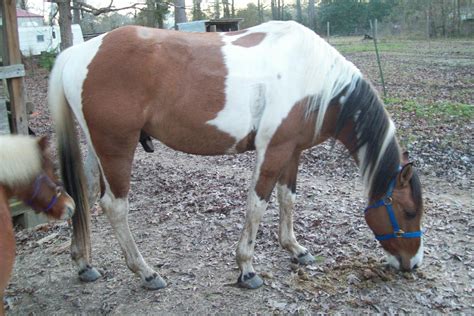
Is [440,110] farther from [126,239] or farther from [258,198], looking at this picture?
[126,239]

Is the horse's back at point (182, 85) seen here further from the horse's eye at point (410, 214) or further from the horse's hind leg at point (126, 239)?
the horse's eye at point (410, 214)

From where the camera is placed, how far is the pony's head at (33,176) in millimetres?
2447

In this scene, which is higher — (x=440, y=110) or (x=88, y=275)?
(x=440, y=110)

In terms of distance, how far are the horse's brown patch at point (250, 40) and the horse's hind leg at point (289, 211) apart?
984 mm

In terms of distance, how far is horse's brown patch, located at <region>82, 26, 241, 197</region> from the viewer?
295 centimetres

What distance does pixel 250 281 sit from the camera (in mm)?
3246

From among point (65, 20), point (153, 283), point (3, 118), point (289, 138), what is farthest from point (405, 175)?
point (65, 20)

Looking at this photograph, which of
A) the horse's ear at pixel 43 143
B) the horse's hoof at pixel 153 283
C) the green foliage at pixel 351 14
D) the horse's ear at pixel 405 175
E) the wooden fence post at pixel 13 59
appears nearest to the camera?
the horse's ear at pixel 43 143

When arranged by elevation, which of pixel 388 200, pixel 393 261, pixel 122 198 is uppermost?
pixel 122 198

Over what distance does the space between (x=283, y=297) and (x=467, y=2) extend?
2594 cm

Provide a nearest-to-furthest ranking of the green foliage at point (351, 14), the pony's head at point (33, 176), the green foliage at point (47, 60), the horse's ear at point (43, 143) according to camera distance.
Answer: the pony's head at point (33, 176), the horse's ear at point (43, 143), the green foliage at point (47, 60), the green foliage at point (351, 14)

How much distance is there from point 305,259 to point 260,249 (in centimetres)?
46

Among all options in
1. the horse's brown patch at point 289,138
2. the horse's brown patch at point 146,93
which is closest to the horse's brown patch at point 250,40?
the horse's brown patch at point 146,93

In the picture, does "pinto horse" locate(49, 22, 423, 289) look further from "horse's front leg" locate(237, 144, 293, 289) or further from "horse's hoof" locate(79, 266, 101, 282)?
"horse's hoof" locate(79, 266, 101, 282)
